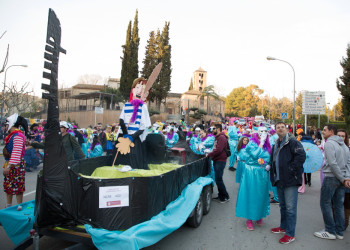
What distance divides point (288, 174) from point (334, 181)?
0.89m

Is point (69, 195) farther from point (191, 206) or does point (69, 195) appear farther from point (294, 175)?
point (294, 175)

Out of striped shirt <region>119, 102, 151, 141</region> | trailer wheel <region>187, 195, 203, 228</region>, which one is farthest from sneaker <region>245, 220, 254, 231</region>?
striped shirt <region>119, 102, 151, 141</region>

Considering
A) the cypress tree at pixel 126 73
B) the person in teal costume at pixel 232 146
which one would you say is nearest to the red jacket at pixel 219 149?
the person in teal costume at pixel 232 146

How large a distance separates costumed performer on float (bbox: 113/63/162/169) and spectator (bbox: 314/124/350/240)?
322 cm

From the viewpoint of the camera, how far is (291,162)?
14.1ft

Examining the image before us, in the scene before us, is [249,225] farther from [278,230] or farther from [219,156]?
[219,156]

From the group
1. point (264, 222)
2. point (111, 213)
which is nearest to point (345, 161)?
point (264, 222)

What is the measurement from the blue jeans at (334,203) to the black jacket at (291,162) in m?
0.65

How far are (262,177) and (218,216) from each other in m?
1.35

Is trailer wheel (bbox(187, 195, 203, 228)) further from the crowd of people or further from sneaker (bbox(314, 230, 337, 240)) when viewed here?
sneaker (bbox(314, 230, 337, 240))

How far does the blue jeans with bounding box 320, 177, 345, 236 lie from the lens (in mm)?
4504

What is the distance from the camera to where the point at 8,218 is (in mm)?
3594

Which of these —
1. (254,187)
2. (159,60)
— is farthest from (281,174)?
(159,60)

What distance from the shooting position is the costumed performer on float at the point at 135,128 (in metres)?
4.80
